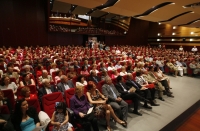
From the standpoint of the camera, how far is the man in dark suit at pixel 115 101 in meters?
3.07

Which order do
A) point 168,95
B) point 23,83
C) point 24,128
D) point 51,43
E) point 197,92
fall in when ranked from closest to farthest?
point 24,128, point 23,83, point 168,95, point 197,92, point 51,43

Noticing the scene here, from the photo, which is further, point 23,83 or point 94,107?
point 23,83

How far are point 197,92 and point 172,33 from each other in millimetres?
15746

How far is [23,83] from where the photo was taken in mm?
3602

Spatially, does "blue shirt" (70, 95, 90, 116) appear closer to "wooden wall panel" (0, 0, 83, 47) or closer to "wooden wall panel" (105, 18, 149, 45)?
"wooden wall panel" (0, 0, 83, 47)

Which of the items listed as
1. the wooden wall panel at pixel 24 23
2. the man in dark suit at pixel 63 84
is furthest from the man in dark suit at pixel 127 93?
the wooden wall panel at pixel 24 23

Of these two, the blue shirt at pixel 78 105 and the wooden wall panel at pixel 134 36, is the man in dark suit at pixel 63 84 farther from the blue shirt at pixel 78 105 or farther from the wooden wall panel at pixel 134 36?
the wooden wall panel at pixel 134 36

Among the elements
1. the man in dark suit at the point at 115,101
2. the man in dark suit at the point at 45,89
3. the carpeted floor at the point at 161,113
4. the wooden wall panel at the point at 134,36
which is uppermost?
the wooden wall panel at the point at 134,36

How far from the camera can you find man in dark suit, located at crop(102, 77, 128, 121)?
3.07 m

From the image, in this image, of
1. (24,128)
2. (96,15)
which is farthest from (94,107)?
(96,15)

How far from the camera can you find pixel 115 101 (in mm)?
3186

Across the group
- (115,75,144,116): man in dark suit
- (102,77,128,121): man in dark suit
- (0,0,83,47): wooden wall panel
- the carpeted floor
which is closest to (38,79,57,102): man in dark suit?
(102,77,128,121): man in dark suit

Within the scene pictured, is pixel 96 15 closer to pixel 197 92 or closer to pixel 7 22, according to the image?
pixel 7 22

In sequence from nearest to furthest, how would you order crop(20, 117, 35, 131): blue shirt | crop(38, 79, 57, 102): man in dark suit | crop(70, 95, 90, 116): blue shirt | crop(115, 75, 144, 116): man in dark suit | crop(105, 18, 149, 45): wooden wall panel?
crop(20, 117, 35, 131): blue shirt < crop(70, 95, 90, 116): blue shirt < crop(38, 79, 57, 102): man in dark suit < crop(115, 75, 144, 116): man in dark suit < crop(105, 18, 149, 45): wooden wall panel
